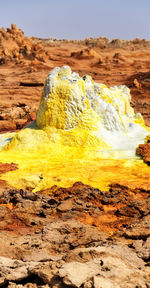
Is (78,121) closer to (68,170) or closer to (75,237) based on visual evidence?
(68,170)

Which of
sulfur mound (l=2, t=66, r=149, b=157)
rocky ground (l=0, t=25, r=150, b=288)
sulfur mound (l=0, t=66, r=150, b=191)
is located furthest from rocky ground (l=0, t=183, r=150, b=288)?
sulfur mound (l=2, t=66, r=149, b=157)

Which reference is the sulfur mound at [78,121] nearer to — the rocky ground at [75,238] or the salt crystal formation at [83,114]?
the salt crystal formation at [83,114]

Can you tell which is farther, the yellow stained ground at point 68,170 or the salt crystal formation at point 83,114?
the salt crystal formation at point 83,114

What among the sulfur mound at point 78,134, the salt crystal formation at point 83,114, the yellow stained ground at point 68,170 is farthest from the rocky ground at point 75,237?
the salt crystal formation at point 83,114

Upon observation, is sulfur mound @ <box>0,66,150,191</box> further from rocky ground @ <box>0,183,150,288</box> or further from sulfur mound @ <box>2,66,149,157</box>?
rocky ground @ <box>0,183,150,288</box>

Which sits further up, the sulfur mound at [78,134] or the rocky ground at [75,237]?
the sulfur mound at [78,134]

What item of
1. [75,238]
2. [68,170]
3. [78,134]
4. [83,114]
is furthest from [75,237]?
[83,114]

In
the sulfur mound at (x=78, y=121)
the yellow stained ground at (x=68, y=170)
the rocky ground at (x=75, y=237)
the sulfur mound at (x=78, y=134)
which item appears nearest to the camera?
the rocky ground at (x=75, y=237)

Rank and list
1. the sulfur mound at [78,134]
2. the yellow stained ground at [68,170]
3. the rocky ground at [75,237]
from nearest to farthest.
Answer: the rocky ground at [75,237]
the yellow stained ground at [68,170]
the sulfur mound at [78,134]

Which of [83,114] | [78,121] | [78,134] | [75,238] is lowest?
[75,238]

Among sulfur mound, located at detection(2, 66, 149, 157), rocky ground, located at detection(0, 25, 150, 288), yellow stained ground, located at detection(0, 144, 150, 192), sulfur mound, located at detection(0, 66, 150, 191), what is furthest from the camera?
sulfur mound, located at detection(2, 66, 149, 157)
